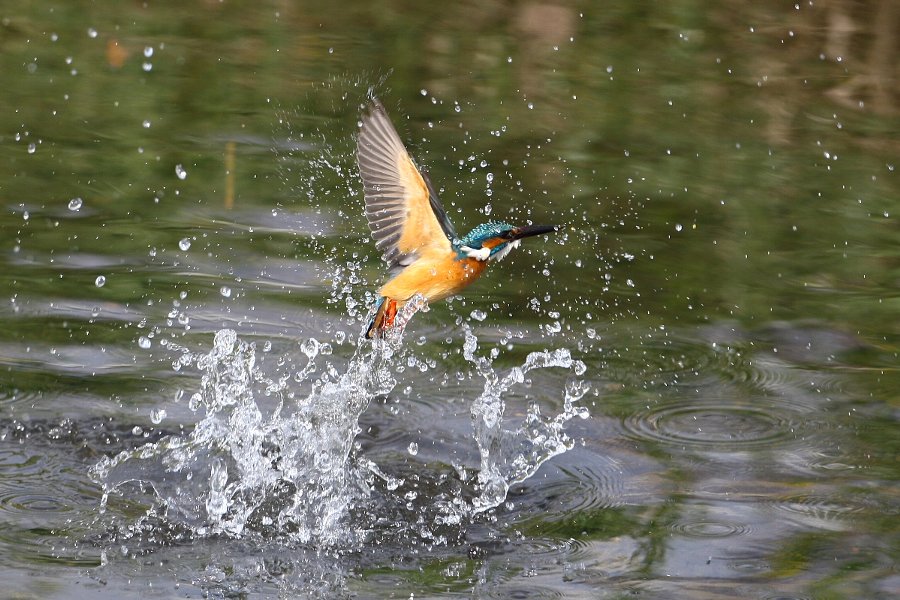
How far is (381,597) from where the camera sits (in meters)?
4.00

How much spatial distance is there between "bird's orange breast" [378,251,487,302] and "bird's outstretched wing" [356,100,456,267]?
7 centimetres

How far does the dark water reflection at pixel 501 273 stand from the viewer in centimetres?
441

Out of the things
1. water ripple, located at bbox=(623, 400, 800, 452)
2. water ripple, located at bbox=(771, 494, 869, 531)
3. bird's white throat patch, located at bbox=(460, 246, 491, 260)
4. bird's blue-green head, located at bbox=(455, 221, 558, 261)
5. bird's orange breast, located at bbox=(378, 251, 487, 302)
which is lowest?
water ripple, located at bbox=(771, 494, 869, 531)

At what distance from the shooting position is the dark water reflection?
4406 mm

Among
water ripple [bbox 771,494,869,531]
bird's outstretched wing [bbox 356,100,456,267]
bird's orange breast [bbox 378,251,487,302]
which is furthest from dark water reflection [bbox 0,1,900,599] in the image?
bird's outstretched wing [bbox 356,100,456,267]

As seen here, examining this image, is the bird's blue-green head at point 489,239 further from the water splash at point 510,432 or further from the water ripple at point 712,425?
the water ripple at point 712,425

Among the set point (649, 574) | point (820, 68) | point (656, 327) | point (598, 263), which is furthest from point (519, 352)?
point (820, 68)

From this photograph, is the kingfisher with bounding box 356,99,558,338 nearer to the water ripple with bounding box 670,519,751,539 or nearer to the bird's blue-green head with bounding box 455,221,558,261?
the bird's blue-green head with bounding box 455,221,558,261

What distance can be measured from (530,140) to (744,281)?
231 cm

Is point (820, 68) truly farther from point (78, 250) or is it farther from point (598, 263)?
point (78, 250)

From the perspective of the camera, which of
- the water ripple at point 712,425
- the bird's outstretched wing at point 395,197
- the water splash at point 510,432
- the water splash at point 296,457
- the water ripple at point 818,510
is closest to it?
the water splash at point 296,457

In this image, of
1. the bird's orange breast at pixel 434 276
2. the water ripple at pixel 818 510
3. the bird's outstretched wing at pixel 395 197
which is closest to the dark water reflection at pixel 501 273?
the water ripple at pixel 818 510

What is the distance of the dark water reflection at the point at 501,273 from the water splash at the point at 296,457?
0.09 meters

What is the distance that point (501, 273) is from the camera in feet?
22.5
